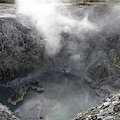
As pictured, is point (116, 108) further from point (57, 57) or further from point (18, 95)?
point (57, 57)

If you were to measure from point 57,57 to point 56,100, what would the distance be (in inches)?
318

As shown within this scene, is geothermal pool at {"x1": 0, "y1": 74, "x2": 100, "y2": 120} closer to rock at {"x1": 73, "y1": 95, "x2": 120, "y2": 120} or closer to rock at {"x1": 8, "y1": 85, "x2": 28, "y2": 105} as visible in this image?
rock at {"x1": 8, "y1": 85, "x2": 28, "y2": 105}

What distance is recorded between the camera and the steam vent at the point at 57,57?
28.5 meters

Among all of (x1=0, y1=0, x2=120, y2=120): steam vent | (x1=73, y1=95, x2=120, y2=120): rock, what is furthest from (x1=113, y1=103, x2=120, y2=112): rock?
Result: (x1=0, y1=0, x2=120, y2=120): steam vent

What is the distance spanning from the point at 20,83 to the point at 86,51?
9592mm

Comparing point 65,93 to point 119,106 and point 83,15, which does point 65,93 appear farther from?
point 119,106

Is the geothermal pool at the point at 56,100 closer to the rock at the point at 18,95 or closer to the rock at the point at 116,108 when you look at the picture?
the rock at the point at 18,95

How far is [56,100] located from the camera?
2873 cm

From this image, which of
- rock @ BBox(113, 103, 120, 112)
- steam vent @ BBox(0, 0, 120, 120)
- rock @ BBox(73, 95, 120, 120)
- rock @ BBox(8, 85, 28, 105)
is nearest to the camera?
rock @ BBox(73, 95, 120, 120)

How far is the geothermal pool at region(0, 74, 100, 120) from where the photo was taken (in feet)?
86.4

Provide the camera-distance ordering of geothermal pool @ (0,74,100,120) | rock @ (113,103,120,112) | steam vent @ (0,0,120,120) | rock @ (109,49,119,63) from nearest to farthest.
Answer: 1. rock @ (113,103,120,112)
2. geothermal pool @ (0,74,100,120)
3. steam vent @ (0,0,120,120)
4. rock @ (109,49,119,63)

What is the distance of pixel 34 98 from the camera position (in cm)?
2908

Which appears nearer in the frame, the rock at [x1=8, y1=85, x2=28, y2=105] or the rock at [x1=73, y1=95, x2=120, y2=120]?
the rock at [x1=73, y1=95, x2=120, y2=120]

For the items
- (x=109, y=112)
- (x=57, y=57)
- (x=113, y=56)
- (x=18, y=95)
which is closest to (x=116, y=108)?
(x=109, y=112)
